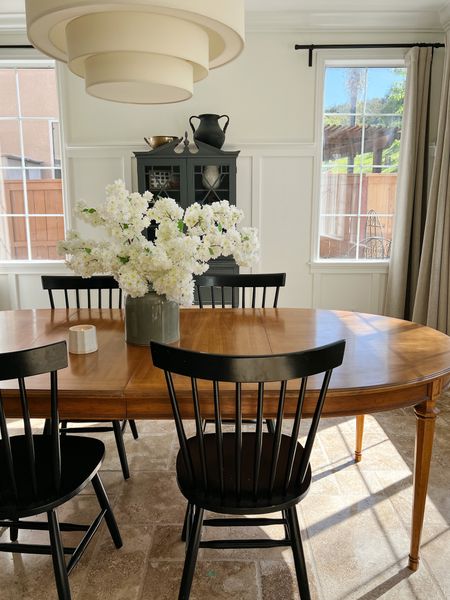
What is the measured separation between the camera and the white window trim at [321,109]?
422 cm

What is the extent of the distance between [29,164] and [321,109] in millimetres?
2684

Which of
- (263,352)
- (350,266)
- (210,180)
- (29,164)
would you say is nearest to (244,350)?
(263,352)

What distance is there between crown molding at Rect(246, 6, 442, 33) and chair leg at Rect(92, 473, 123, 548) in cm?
378

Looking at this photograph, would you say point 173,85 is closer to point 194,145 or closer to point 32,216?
point 194,145

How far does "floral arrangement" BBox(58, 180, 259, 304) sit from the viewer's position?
1.73 metres

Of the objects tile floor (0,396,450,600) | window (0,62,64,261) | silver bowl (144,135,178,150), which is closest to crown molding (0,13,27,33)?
window (0,62,64,261)

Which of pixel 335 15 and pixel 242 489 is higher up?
pixel 335 15

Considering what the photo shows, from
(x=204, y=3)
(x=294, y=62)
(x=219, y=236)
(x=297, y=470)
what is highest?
Answer: (x=294, y=62)

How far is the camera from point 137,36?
1.34 m

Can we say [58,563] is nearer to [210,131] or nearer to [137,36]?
[137,36]

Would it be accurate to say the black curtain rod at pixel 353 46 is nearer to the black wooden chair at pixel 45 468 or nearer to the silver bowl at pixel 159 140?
the silver bowl at pixel 159 140

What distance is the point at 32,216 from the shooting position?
15.2 feet

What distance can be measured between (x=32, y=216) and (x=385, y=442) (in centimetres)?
365

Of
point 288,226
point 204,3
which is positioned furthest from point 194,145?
point 204,3
